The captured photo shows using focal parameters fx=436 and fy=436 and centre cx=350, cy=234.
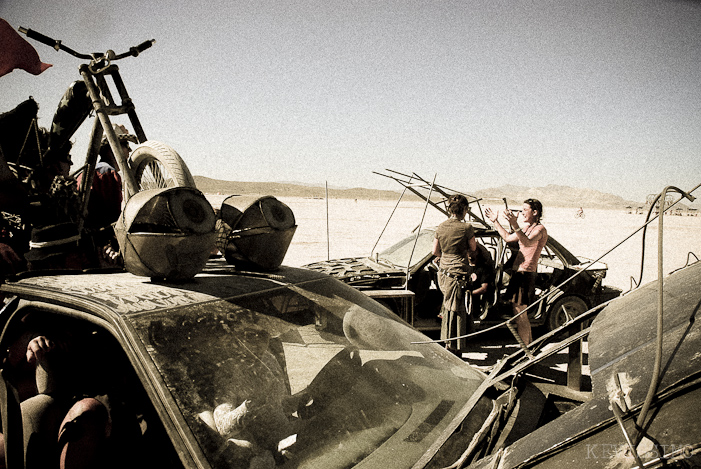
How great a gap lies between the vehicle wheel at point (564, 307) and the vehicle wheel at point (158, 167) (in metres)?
5.93

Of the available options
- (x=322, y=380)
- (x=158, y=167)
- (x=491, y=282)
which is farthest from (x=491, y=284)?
(x=322, y=380)

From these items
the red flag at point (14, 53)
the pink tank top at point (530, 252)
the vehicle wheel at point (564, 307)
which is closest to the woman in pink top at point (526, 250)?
the pink tank top at point (530, 252)

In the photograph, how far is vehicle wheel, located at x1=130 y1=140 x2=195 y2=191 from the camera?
2.94 m

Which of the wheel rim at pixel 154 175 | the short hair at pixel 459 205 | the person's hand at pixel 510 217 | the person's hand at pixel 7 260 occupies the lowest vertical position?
the person's hand at pixel 7 260

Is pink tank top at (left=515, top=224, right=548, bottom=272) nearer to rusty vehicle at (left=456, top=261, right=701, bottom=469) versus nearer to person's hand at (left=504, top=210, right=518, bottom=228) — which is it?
person's hand at (left=504, top=210, right=518, bottom=228)

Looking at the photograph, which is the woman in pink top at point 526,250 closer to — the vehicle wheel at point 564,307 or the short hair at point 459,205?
the short hair at point 459,205

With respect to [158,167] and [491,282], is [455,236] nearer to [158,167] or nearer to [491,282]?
[491,282]

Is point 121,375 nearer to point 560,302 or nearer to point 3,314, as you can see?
point 3,314

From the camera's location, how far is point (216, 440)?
1.42m

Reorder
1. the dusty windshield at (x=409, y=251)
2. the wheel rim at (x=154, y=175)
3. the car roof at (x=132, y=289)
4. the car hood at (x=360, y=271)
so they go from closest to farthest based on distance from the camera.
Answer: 1. the car roof at (x=132, y=289)
2. the wheel rim at (x=154, y=175)
3. the car hood at (x=360, y=271)
4. the dusty windshield at (x=409, y=251)

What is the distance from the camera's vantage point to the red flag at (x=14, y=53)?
4.62m

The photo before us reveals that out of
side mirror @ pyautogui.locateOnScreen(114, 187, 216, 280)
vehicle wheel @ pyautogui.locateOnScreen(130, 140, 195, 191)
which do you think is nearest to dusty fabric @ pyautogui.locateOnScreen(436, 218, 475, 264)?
vehicle wheel @ pyautogui.locateOnScreen(130, 140, 195, 191)

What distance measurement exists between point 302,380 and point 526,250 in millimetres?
4806

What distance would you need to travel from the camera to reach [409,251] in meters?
7.03
